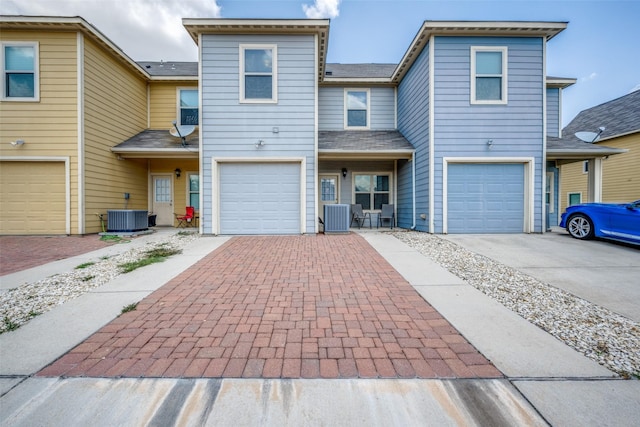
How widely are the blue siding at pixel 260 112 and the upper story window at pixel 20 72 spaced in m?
4.69

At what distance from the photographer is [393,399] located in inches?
67.8

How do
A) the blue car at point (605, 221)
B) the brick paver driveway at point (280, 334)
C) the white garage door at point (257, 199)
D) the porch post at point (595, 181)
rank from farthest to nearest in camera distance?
the porch post at point (595, 181) → the white garage door at point (257, 199) → the blue car at point (605, 221) → the brick paver driveway at point (280, 334)

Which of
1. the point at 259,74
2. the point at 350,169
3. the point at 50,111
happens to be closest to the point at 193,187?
the point at 50,111

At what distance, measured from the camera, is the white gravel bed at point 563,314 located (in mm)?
2246

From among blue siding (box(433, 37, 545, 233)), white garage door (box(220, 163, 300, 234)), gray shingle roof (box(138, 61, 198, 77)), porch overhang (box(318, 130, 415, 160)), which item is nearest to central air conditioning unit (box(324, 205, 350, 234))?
white garage door (box(220, 163, 300, 234))

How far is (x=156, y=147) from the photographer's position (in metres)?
8.94

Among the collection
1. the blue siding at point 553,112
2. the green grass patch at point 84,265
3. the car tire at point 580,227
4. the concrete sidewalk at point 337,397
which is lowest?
the concrete sidewalk at point 337,397

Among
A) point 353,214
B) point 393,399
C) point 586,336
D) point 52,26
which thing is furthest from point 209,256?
point 52,26

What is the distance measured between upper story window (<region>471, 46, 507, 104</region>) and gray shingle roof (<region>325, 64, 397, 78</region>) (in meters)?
3.55

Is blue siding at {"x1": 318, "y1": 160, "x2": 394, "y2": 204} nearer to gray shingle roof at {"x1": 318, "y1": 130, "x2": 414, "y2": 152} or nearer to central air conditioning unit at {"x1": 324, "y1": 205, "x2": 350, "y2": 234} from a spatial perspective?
gray shingle roof at {"x1": 318, "y1": 130, "x2": 414, "y2": 152}

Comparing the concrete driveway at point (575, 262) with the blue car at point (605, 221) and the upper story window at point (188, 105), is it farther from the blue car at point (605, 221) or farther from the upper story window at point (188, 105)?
the upper story window at point (188, 105)

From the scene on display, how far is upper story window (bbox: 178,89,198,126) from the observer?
10773 millimetres

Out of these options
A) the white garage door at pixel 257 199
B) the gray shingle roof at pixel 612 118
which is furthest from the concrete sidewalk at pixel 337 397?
the gray shingle roof at pixel 612 118

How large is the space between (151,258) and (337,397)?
485cm
